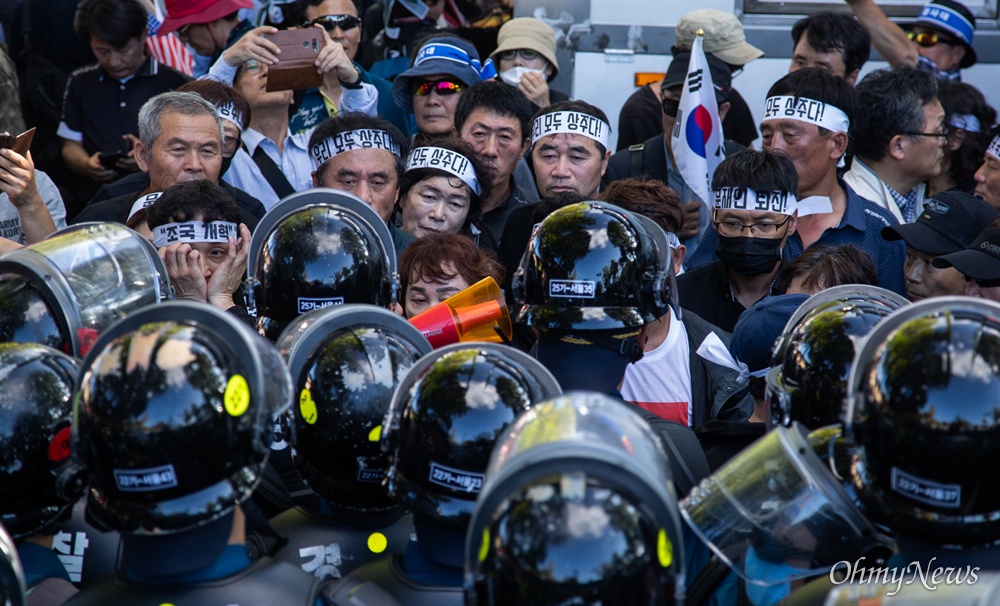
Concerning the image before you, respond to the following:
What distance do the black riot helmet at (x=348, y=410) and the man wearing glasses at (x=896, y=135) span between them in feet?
13.8

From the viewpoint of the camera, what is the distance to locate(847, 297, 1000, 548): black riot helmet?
7.14ft

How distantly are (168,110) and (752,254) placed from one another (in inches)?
113

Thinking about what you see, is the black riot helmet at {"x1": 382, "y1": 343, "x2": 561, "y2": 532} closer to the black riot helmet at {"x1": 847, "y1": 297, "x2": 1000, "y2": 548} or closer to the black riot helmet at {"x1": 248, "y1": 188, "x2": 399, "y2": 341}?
the black riot helmet at {"x1": 847, "y1": 297, "x2": 1000, "y2": 548}

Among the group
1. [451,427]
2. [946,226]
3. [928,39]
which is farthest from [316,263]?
[928,39]

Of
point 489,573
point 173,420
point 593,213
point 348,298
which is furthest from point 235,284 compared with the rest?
point 489,573

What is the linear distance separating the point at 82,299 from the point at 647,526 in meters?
1.96

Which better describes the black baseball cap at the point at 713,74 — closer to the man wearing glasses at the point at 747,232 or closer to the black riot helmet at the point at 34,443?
the man wearing glasses at the point at 747,232

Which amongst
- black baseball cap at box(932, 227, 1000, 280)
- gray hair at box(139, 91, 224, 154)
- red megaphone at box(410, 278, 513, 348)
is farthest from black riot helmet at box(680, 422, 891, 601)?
gray hair at box(139, 91, 224, 154)

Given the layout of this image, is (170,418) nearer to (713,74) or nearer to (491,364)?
(491,364)

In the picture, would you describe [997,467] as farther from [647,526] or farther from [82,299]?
[82,299]

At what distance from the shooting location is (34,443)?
267 centimetres

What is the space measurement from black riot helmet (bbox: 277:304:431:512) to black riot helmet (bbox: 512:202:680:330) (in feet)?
1.75

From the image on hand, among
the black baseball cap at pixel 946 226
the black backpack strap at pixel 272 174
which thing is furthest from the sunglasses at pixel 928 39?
the black backpack strap at pixel 272 174

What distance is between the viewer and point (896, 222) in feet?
19.7
